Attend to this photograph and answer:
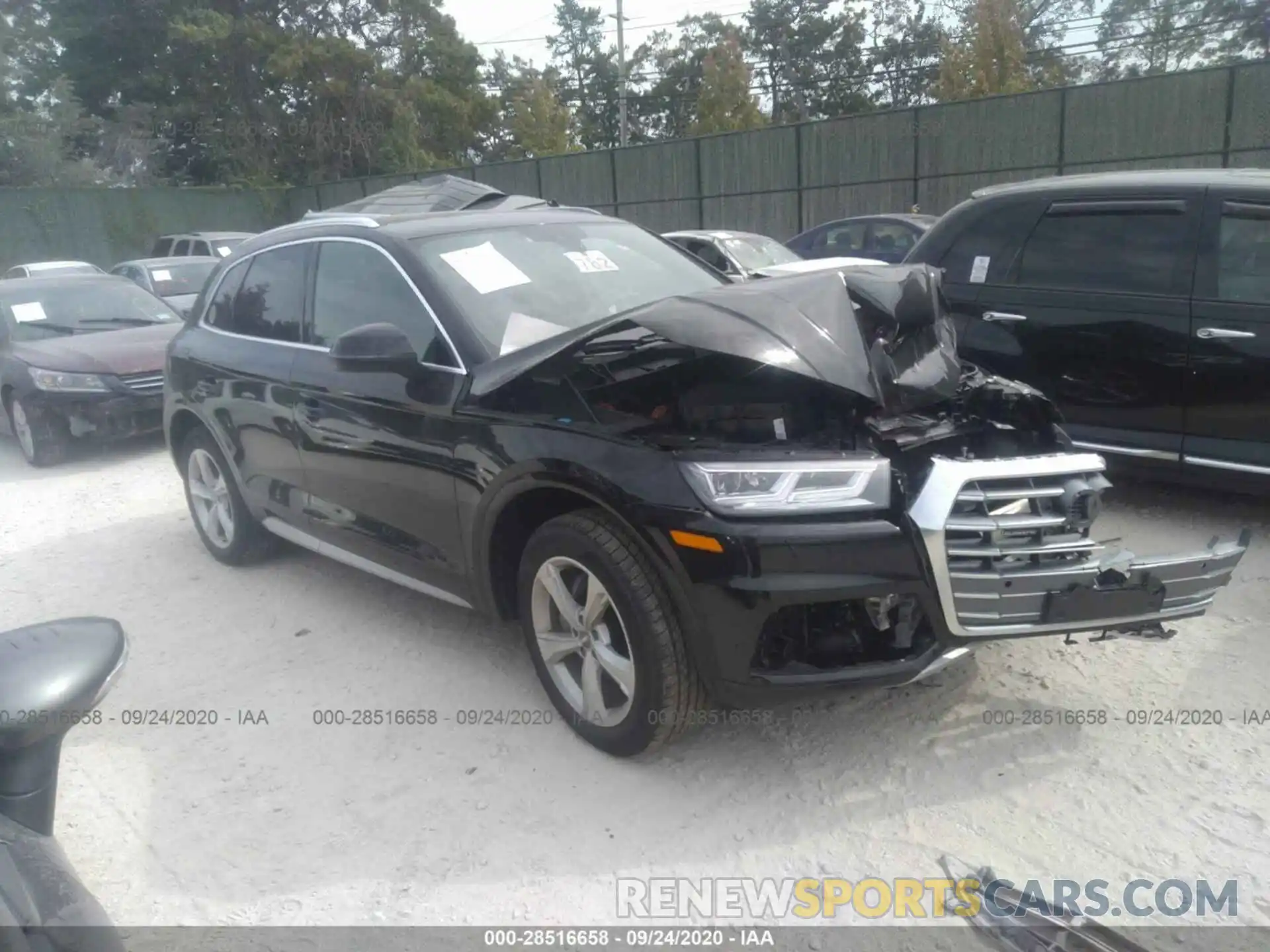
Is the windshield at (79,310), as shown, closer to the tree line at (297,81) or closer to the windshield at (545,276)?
the windshield at (545,276)

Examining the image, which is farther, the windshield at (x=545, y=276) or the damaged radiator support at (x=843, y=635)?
the windshield at (x=545, y=276)

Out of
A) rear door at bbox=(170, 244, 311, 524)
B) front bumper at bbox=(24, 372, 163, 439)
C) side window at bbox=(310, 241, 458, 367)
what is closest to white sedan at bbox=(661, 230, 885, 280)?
front bumper at bbox=(24, 372, 163, 439)

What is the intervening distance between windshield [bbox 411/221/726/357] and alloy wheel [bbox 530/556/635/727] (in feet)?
2.91

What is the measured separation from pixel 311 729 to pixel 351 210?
9.49 feet

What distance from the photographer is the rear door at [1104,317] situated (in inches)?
200

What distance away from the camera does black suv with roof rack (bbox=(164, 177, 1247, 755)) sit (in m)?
2.95

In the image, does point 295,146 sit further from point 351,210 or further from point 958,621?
point 958,621

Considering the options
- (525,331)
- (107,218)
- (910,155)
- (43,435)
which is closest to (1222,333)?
(525,331)

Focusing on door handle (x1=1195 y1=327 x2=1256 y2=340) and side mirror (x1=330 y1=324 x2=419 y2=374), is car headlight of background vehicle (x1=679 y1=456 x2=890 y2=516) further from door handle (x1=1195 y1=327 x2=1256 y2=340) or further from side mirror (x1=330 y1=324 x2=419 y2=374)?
door handle (x1=1195 y1=327 x2=1256 y2=340)

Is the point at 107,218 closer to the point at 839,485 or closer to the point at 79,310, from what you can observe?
the point at 79,310

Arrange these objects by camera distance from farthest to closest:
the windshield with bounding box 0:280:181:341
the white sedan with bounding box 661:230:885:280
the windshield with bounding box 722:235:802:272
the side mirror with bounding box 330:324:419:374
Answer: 1. the windshield with bounding box 722:235:802:272
2. the white sedan with bounding box 661:230:885:280
3. the windshield with bounding box 0:280:181:341
4. the side mirror with bounding box 330:324:419:374

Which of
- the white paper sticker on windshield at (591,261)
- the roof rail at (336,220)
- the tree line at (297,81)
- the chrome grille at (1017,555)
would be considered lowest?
the chrome grille at (1017,555)

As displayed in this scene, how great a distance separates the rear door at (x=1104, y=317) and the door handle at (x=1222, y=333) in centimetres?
10

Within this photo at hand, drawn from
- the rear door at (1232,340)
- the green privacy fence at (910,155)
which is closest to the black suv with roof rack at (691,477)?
the rear door at (1232,340)
